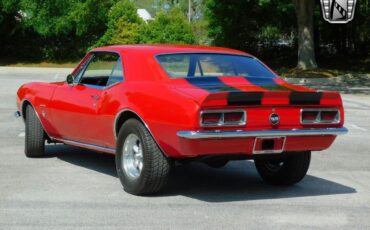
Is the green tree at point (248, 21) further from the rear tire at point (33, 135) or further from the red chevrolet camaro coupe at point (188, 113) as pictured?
the red chevrolet camaro coupe at point (188, 113)

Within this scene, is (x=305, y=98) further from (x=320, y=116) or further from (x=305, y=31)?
(x=305, y=31)

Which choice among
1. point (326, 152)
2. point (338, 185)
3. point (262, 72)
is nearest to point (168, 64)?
point (262, 72)

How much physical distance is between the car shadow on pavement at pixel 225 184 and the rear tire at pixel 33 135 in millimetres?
351

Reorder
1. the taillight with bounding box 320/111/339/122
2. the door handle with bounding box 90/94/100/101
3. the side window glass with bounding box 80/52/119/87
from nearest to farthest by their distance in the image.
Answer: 1. the taillight with bounding box 320/111/339/122
2. the door handle with bounding box 90/94/100/101
3. the side window glass with bounding box 80/52/119/87

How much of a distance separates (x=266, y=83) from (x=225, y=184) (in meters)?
1.22

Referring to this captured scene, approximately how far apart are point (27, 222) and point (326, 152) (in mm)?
5502

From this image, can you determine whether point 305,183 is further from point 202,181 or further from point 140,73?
point 140,73

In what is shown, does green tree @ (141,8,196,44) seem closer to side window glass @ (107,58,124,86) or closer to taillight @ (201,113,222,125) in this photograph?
side window glass @ (107,58,124,86)

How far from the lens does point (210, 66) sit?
7465 millimetres

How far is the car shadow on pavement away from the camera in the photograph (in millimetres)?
6996

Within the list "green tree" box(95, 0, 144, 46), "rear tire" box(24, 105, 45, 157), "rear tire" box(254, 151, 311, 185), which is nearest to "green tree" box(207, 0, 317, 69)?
"green tree" box(95, 0, 144, 46)

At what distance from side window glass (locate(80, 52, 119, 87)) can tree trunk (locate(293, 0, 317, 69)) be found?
954 inches

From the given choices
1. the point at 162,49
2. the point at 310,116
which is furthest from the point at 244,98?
the point at 162,49

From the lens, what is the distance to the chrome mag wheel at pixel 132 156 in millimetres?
6840
